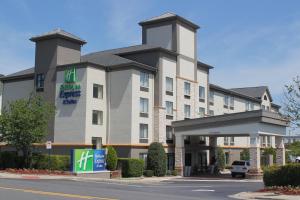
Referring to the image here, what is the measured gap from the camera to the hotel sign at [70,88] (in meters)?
49.7

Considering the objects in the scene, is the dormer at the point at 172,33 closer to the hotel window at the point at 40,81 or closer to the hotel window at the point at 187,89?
the hotel window at the point at 187,89

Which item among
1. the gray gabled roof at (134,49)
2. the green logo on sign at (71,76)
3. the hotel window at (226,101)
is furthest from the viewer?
the hotel window at (226,101)

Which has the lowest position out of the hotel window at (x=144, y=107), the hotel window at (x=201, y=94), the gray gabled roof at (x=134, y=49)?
the hotel window at (x=144, y=107)

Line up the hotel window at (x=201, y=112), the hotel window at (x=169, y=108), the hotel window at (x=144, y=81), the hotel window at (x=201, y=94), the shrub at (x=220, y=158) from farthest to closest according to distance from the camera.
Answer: the shrub at (x=220, y=158) < the hotel window at (x=201, y=94) < the hotel window at (x=201, y=112) < the hotel window at (x=169, y=108) < the hotel window at (x=144, y=81)

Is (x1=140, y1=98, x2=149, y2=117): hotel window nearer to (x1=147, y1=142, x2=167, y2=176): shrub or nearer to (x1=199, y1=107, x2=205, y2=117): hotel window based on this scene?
(x1=147, y1=142, x2=167, y2=176): shrub

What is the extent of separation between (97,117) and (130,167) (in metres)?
7.70

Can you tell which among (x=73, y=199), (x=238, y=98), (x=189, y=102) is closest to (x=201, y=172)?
(x=189, y=102)

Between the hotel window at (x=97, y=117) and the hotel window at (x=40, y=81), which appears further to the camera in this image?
the hotel window at (x=40, y=81)

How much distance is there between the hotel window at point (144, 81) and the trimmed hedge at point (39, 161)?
1187 centimetres

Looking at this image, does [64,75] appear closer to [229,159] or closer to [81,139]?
[81,139]

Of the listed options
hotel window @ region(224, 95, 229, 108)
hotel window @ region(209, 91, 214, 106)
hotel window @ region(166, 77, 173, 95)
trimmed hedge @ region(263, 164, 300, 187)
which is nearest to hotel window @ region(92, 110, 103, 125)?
hotel window @ region(166, 77, 173, 95)

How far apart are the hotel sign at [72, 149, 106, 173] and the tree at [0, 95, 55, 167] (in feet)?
15.7

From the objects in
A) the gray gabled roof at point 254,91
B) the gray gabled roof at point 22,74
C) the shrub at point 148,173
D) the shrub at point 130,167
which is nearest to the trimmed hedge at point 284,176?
the shrub at point 130,167

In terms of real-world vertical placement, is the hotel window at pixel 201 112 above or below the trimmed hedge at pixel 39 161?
above
